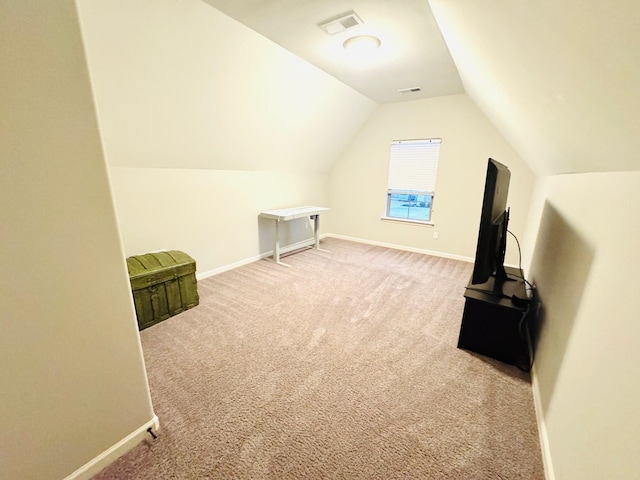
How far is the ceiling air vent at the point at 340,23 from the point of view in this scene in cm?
202

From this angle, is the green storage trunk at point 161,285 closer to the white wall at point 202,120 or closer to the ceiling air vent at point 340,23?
the white wall at point 202,120

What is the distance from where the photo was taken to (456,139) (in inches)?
160

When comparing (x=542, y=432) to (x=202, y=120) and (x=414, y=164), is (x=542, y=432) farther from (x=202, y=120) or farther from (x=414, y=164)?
(x=414, y=164)

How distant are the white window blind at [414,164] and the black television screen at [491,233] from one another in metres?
2.39

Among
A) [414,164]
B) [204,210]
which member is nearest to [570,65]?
[204,210]

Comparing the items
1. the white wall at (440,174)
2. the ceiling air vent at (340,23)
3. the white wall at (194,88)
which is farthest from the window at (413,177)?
the ceiling air vent at (340,23)

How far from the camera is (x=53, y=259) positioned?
0.95 metres

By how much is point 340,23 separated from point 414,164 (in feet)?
9.55

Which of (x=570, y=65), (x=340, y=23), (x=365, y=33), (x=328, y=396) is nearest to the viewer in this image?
(x=570, y=65)

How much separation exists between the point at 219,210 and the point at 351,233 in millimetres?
2916

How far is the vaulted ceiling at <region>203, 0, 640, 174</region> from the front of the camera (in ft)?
1.99

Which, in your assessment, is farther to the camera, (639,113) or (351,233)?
(351,233)

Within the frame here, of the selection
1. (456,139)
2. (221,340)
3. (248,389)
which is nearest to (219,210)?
(221,340)

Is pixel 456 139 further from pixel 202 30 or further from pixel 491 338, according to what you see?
pixel 202 30
